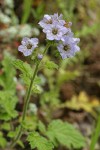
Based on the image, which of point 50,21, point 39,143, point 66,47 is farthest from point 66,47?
point 39,143

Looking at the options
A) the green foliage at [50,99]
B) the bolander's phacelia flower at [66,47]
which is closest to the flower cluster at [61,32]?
the bolander's phacelia flower at [66,47]

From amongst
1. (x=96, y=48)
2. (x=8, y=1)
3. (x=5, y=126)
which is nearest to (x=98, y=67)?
(x=96, y=48)

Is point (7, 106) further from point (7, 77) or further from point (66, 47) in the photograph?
point (66, 47)

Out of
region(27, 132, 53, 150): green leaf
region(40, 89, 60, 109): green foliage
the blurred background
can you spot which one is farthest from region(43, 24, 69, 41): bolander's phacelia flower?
region(40, 89, 60, 109): green foliage

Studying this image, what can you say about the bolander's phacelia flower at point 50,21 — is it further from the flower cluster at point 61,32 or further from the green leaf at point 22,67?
the green leaf at point 22,67

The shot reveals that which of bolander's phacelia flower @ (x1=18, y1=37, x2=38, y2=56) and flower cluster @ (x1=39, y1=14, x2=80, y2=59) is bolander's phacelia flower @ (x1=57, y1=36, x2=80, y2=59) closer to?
flower cluster @ (x1=39, y1=14, x2=80, y2=59)

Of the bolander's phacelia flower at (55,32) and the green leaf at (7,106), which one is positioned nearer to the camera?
the bolander's phacelia flower at (55,32)
